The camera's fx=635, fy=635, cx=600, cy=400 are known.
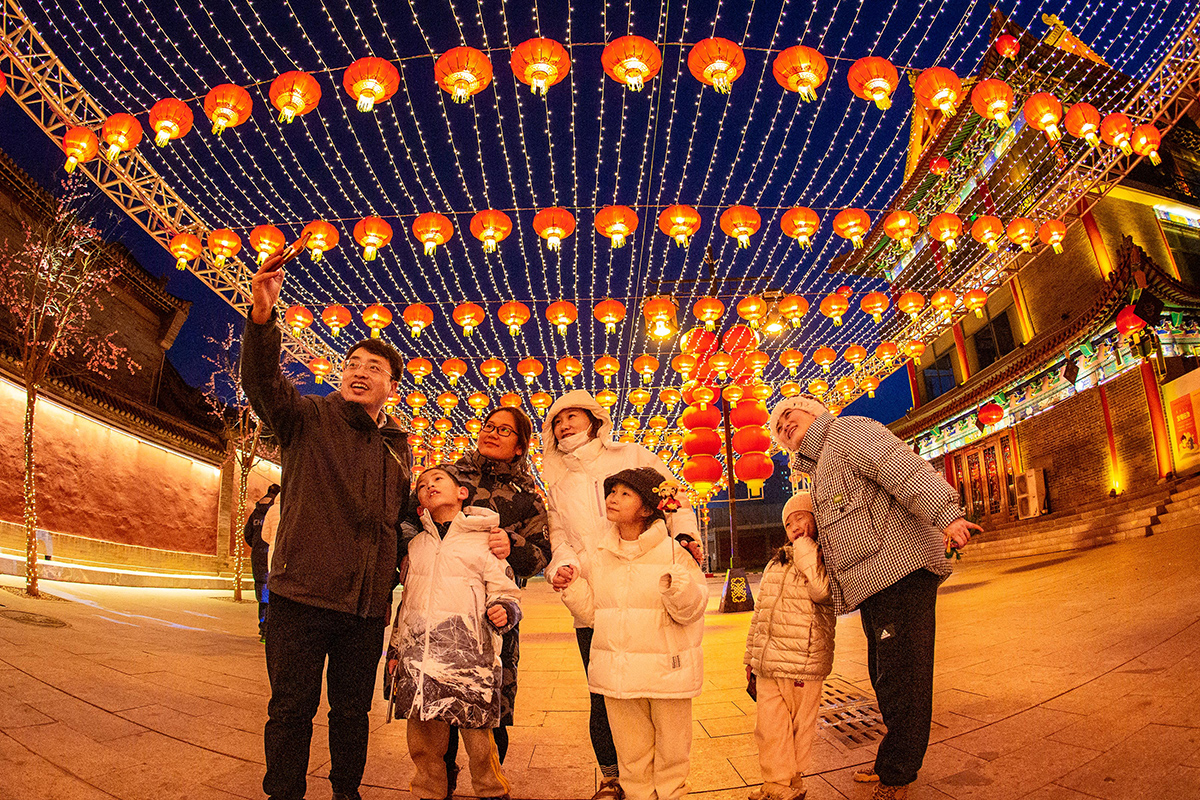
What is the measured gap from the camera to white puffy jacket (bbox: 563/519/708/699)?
2.47 metres

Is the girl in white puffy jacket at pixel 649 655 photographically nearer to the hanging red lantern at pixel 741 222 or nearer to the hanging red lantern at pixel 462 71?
the hanging red lantern at pixel 462 71

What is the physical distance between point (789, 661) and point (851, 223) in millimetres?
8035

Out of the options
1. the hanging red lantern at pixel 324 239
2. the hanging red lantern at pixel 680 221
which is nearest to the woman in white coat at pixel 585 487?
the hanging red lantern at pixel 680 221

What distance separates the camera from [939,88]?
23.6ft

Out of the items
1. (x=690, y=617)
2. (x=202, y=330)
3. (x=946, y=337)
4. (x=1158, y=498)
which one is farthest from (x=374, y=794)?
(x=202, y=330)

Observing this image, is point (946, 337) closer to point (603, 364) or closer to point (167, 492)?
point (603, 364)

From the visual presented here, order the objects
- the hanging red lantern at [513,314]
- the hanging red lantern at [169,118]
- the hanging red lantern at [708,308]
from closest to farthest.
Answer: the hanging red lantern at [169,118] < the hanging red lantern at [708,308] < the hanging red lantern at [513,314]

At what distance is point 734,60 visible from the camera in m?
6.61

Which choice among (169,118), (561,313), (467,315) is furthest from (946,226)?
(169,118)

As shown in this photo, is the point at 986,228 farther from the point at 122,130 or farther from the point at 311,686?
the point at 122,130

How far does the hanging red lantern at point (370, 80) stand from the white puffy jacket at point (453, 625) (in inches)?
219

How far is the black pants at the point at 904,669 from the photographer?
2.57 metres

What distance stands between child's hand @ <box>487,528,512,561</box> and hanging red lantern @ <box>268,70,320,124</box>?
626cm

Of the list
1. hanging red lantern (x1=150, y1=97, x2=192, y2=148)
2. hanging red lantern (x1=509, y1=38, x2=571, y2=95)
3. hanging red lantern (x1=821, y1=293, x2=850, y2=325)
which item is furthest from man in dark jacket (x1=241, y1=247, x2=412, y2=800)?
hanging red lantern (x1=821, y1=293, x2=850, y2=325)
